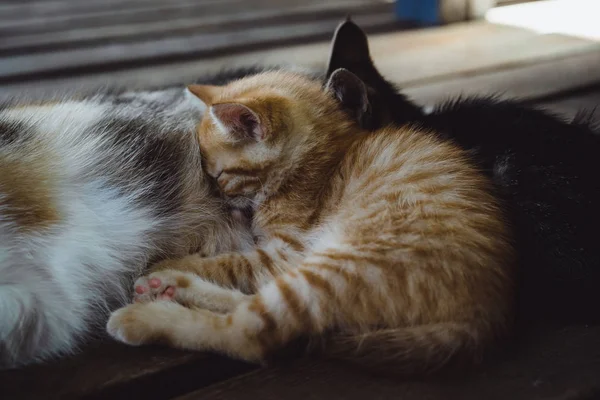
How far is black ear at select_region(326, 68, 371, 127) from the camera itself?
131 cm

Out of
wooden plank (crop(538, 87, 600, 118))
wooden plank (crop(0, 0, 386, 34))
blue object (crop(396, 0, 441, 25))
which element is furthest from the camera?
blue object (crop(396, 0, 441, 25))

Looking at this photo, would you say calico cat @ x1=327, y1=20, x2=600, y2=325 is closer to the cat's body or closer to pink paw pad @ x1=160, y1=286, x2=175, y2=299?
the cat's body

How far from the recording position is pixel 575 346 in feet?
3.09

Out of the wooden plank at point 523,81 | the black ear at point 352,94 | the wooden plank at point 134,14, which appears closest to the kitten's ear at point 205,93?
the black ear at point 352,94

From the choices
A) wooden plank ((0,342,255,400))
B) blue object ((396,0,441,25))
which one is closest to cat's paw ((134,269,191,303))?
wooden plank ((0,342,255,400))

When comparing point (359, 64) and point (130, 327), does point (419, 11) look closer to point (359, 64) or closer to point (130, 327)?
point (359, 64)

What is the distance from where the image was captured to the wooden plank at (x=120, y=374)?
0.85 m

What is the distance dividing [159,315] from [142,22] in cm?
227

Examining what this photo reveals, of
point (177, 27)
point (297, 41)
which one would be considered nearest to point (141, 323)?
point (297, 41)

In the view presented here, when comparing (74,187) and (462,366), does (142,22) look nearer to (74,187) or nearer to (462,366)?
(74,187)

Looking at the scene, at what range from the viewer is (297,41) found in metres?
2.60

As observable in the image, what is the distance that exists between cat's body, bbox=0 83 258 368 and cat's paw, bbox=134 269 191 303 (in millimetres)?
43

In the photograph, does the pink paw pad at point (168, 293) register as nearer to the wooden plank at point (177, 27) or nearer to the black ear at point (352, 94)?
the black ear at point (352, 94)

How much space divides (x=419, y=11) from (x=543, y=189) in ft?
6.87
